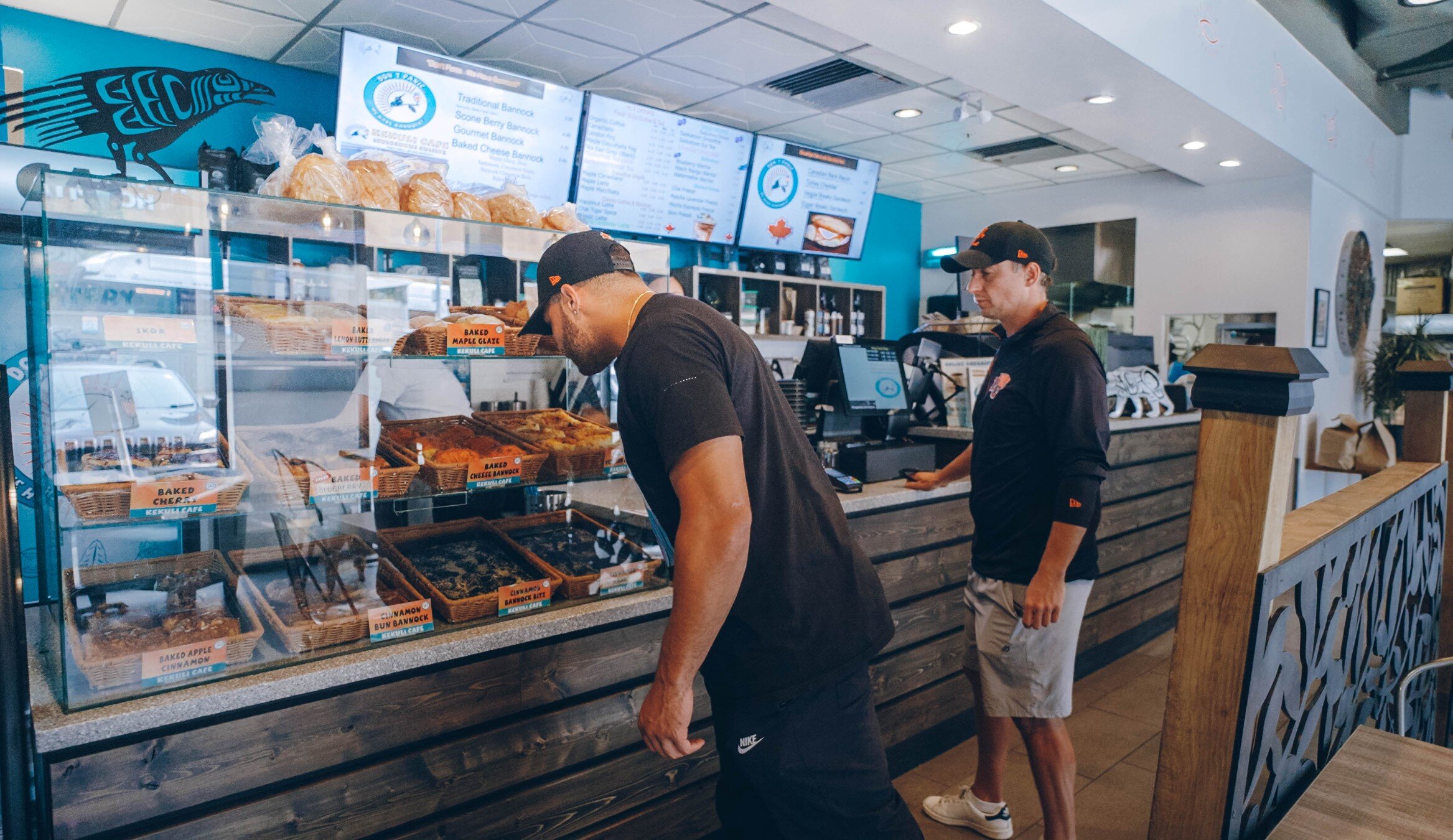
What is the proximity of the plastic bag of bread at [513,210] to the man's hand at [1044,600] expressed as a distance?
1.58 meters

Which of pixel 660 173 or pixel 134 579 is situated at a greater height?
pixel 660 173

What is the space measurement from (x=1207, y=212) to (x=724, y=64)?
13.8ft

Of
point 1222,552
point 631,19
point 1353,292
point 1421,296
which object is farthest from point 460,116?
point 1421,296

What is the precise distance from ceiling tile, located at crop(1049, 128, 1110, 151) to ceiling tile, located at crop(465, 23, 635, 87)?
3.09 m

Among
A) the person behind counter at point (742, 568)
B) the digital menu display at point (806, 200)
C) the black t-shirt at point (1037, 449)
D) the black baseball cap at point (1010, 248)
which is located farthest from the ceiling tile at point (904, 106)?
the person behind counter at point (742, 568)

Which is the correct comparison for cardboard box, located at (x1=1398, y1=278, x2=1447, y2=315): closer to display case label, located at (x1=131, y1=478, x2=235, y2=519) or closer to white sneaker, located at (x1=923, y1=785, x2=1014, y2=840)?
white sneaker, located at (x1=923, y1=785, x2=1014, y2=840)

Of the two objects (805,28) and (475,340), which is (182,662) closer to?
(475,340)

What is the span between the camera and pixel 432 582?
1878mm

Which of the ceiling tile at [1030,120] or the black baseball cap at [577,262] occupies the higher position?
the ceiling tile at [1030,120]

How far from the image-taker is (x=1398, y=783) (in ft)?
4.95

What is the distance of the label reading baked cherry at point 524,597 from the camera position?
6.13 ft

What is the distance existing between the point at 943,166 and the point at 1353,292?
11.4 ft

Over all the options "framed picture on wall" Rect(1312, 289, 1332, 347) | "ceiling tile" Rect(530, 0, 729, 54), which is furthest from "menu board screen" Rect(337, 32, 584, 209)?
"framed picture on wall" Rect(1312, 289, 1332, 347)

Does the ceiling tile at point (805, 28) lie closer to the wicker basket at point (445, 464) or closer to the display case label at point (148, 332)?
the wicker basket at point (445, 464)
